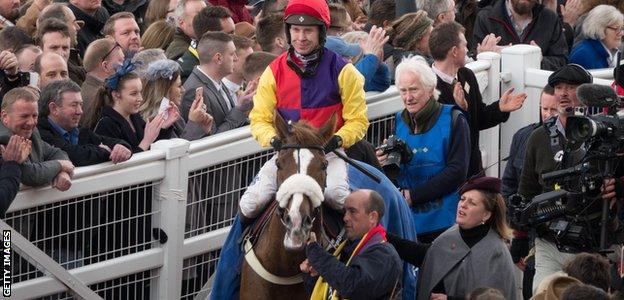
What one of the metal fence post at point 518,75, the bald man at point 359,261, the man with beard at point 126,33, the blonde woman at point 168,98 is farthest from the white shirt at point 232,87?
the bald man at point 359,261

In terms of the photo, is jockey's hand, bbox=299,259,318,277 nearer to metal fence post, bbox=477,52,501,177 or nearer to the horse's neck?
the horse's neck

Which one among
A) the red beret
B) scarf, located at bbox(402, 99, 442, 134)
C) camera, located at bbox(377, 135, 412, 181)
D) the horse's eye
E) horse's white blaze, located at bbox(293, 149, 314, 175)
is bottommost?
camera, located at bbox(377, 135, 412, 181)

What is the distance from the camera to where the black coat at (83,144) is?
11250mm

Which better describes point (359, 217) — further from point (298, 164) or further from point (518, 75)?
point (518, 75)

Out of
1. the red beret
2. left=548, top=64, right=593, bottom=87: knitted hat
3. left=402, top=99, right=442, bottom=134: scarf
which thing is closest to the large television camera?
the red beret

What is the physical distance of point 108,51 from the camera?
13062mm

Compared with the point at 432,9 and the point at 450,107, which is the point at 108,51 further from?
the point at 432,9

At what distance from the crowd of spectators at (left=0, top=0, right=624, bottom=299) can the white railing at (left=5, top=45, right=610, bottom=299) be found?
0.19 metres

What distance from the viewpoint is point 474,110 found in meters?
12.9

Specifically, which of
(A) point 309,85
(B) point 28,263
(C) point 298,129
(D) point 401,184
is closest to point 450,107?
(D) point 401,184

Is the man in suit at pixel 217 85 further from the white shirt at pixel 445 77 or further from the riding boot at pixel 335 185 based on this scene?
the riding boot at pixel 335 185

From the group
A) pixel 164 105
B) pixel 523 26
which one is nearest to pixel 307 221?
pixel 164 105

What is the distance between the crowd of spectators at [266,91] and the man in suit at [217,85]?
0.01 m

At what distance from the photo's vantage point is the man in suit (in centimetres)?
1280
